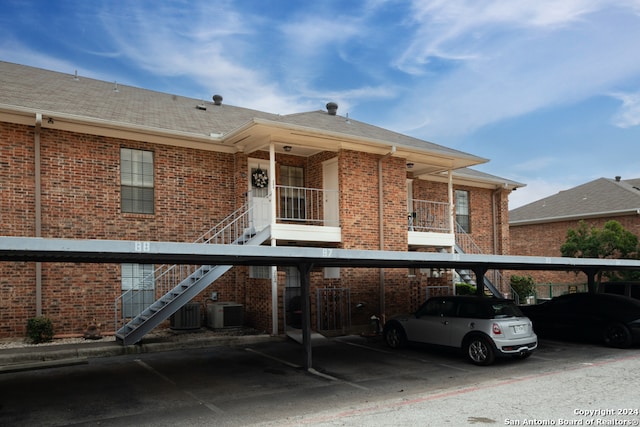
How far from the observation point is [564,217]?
1158 inches

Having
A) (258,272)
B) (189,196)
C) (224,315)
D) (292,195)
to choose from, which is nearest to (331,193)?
(292,195)

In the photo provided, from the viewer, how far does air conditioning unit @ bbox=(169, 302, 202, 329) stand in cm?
1431

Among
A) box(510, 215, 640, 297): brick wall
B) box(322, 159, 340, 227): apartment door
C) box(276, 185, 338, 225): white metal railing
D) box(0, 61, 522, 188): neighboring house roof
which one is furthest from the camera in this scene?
box(510, 215, 640, 297): brick wall

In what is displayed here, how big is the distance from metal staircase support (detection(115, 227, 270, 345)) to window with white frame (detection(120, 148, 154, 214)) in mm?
2862

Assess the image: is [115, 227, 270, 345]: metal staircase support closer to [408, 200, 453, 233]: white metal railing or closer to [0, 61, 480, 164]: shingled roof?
[0, 61, 480, 164]: shingled roof

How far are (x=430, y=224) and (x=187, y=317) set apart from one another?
10144mm

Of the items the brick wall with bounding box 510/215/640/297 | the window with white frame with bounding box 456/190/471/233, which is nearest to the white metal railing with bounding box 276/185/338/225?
the window with white frame with bounding box 456/190/471/233

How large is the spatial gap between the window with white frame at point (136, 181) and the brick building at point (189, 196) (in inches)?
1.1

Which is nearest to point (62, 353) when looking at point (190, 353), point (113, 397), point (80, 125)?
point (190, 353)

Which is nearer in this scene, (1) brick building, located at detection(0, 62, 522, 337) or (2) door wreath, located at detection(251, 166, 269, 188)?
(1) brick building, located at detection(0, 62, 522, 337)

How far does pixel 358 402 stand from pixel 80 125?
391 inches

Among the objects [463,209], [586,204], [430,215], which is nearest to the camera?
[430,215]

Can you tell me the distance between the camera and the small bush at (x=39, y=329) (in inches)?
488

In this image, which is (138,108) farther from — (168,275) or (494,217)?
(494,217)
